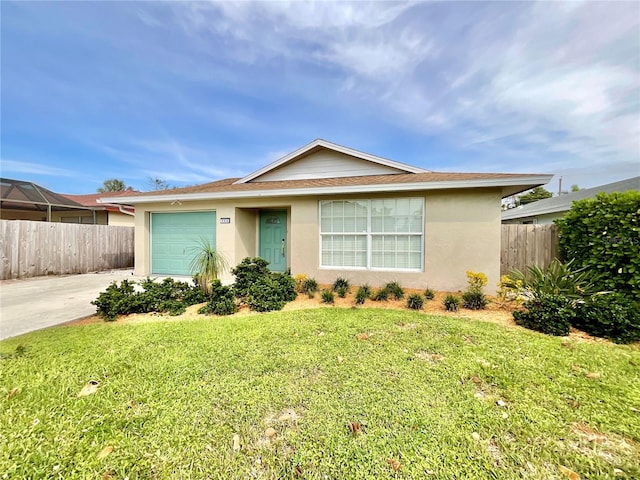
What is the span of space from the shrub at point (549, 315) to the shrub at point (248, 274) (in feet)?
17.9

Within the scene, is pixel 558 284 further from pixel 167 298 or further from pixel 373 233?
pixel 167 298

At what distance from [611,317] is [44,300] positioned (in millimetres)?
11747

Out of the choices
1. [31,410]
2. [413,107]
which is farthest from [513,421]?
[413,107]

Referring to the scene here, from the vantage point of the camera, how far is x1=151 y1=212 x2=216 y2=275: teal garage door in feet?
31.6

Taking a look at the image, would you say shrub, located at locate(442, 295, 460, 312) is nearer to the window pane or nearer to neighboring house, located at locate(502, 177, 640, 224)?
the window pane

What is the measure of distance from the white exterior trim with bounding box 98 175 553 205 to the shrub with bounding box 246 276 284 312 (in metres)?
2.90

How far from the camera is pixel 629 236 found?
4961 millimetres

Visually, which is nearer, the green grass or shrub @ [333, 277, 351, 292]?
the green grass

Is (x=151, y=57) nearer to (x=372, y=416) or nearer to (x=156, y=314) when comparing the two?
(x=156, y=314)

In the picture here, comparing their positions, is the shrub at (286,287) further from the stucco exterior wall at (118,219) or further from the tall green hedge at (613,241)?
the stucco exterior wall at (118,219)

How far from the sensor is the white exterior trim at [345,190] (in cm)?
633

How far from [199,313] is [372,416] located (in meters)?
4.35

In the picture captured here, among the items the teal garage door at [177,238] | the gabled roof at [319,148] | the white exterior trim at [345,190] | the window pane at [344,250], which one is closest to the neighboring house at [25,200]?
the white exterior trim at [345,190]

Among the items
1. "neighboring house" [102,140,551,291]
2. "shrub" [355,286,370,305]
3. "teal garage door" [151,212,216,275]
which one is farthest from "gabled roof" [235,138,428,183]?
"shrub" [355,286,370,305]
